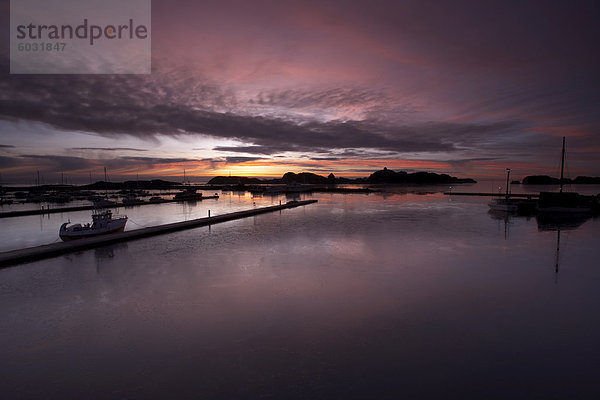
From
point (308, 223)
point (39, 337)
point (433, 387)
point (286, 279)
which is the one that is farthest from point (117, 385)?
point (308, 223)

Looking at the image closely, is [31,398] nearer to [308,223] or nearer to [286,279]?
[286,279]

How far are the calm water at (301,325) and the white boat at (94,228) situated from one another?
4.63m

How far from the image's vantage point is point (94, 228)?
72.6 ft

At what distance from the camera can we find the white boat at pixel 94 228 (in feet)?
68.2

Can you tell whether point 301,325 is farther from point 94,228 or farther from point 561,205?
point 561,205

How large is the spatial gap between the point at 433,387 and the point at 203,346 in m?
5.62

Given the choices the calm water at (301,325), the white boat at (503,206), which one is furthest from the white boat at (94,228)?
the white boat at (503,206)

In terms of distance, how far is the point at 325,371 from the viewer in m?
6.87

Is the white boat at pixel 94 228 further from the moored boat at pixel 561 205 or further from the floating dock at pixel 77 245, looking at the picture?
the moored boat at pixel 561 205

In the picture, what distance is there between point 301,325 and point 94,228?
2009 centimetres

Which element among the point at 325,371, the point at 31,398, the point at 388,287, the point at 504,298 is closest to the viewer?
the point at 31,398

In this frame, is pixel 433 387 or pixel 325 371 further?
pixel 325 371

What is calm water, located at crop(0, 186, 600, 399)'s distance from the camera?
21.4 feet

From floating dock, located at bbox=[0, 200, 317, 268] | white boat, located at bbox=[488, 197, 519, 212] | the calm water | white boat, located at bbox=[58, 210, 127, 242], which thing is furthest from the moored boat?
white boat, located at bbox=[58, 210, 127, 242]
